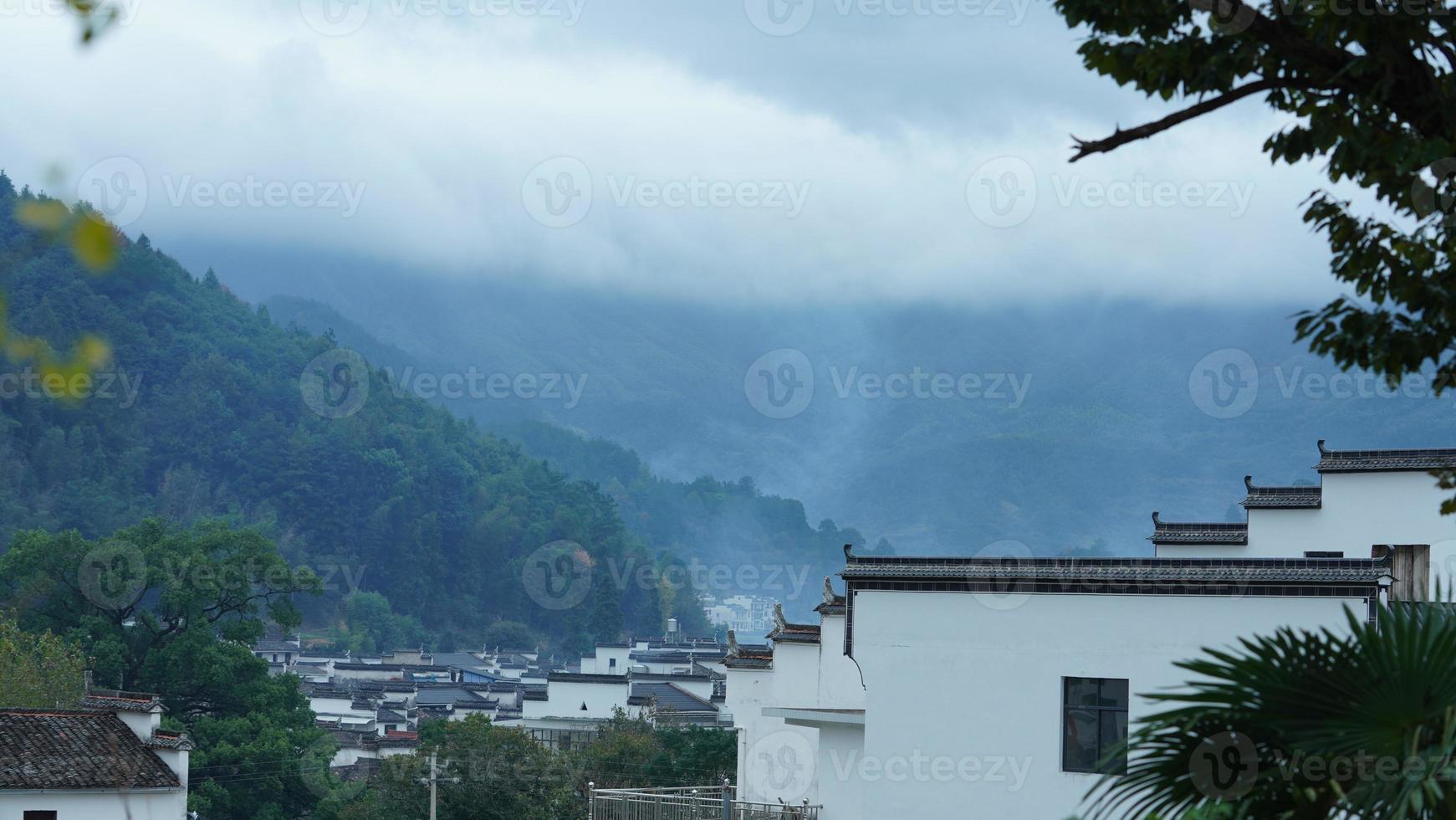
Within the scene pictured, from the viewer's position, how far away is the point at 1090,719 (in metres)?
13.6

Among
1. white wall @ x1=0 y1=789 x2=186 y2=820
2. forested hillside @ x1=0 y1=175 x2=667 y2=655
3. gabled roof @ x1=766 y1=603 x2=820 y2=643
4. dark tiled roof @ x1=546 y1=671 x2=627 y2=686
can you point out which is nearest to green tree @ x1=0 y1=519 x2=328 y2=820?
dark tiled roof @ x1=546 y1=671 x2=627 y2=686

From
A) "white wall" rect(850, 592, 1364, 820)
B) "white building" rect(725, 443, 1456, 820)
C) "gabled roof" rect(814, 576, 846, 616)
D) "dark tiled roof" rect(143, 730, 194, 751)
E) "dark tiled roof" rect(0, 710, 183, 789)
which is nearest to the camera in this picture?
"white building" rect(725, 443, 1456, 820)

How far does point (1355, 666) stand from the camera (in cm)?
526

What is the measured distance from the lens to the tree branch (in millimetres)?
5477

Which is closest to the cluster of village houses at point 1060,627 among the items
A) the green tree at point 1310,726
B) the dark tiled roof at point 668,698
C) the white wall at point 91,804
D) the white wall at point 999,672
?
the white wall at point 999,672

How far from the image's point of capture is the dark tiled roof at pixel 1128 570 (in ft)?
42.2

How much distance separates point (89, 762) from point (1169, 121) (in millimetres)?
24039

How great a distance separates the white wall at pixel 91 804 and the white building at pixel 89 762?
13 mm

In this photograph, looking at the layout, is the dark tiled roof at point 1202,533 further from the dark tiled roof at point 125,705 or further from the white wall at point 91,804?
the dark tiled roof at point 125,705

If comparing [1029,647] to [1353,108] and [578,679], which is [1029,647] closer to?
[1353,108]

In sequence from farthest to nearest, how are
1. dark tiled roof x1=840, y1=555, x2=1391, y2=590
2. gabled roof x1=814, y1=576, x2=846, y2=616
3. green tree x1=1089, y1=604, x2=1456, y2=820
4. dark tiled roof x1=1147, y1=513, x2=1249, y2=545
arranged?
gabled roof x1=814, y1=576, x2=846, y2=616 → dark tiled roof x1=1147, y1=513, x2=1249, y2=545 → dark tiled roof x1=840, y1=555, x2=1391, y2=590 → green tree x1=1089, y1=604, x2=1456, y2=820

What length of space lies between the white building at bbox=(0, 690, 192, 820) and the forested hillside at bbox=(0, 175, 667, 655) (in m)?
81.8

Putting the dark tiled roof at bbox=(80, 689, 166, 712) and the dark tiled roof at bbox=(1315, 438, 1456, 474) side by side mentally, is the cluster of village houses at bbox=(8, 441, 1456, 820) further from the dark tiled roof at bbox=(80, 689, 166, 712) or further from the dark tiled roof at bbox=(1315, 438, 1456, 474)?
the dark tiled roof at bbox=(80, 689, 166, 712)

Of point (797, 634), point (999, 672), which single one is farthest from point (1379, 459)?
point (797, 634)
